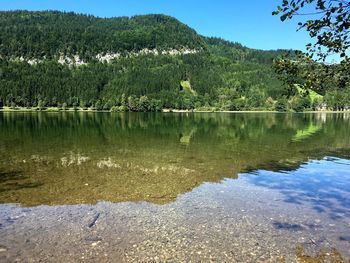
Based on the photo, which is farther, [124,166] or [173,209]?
[124,166]

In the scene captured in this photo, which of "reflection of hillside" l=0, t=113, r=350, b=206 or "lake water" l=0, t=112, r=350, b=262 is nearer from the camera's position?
"lake water" l=0, t=112, r=350, b=262

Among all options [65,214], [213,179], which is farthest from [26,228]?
[213,179]

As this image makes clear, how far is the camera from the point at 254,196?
20.5 meters

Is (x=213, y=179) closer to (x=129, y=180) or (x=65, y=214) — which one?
(x=129, y=180)

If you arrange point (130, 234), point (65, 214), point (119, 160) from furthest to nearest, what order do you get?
point (119, 160) → point (65, 214) → point (130, 234)

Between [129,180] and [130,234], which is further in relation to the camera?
[129,180]

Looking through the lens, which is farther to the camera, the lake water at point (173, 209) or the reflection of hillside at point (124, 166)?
the reflection of hillside at point (124, 166)

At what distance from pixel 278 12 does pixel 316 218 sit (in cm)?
1175

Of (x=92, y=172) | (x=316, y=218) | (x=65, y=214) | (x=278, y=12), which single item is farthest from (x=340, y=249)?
(x=92, y=172)

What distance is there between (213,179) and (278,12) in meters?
17.9

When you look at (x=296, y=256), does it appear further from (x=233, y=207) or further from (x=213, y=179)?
(x=213, y=179)

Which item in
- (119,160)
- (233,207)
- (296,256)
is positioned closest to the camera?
(296,256)

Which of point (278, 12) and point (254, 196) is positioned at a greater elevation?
point (278, 12)

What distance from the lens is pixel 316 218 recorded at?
1667 centimetres
